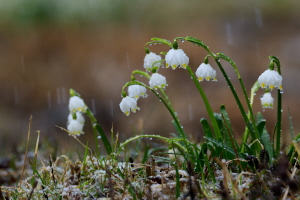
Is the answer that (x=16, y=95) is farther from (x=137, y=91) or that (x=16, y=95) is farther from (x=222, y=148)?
(x=222, y=148)

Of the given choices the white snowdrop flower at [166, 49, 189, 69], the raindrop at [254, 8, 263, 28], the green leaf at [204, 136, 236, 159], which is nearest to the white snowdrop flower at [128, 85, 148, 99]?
the white snowdrop flower at [166, 49, 189, 69]

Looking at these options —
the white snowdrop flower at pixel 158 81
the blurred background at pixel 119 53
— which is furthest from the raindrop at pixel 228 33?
the white snowdrop flower at pixel 158 81

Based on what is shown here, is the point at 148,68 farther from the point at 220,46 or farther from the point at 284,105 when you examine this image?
the point at 220,46

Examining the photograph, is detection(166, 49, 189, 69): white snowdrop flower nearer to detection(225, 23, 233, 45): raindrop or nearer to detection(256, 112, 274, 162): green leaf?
detection(256, 112, 274, 162): green leaf

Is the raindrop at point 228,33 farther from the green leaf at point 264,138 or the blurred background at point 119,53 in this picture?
the green leaf at point 264,138

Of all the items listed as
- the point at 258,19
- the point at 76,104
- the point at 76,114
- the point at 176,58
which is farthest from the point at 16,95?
the point at 176,58

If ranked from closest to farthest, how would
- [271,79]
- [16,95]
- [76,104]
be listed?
[271,79] → [76,104] → [16,95]
